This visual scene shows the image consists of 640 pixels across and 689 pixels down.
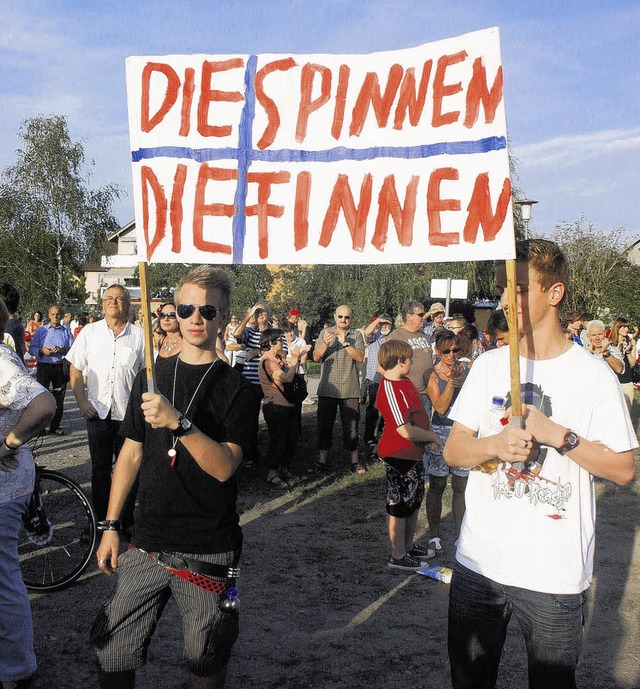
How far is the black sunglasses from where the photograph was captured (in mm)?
3002

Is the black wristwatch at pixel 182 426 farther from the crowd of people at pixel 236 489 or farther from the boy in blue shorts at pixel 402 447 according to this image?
the boy in blue shorts at pixel 402 447

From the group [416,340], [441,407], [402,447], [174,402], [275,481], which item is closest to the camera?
[174,402]

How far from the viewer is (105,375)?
20.7ft

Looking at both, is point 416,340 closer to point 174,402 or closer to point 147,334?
point 174,402

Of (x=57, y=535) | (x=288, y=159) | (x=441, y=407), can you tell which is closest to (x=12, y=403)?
(x=288, y=159)

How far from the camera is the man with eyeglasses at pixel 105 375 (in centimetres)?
625

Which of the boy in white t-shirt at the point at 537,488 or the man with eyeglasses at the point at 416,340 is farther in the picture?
the man with eyeglasses at the point at 416,340

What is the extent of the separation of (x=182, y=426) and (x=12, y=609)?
151cm

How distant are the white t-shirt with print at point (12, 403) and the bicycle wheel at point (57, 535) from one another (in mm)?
2006

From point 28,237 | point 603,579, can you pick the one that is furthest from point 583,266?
point 603,579

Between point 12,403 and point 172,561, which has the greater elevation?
point 12,403

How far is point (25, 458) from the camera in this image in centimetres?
365

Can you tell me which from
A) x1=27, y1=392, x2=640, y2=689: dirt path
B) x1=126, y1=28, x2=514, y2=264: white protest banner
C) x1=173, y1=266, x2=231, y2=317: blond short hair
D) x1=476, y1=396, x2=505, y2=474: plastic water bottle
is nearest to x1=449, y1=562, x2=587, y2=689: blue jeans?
x1=476, y1=396, x2=505, y2=474: plastic water bottle

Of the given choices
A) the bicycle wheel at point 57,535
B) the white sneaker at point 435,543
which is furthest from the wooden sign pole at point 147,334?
the white sneaker at point 435,543
